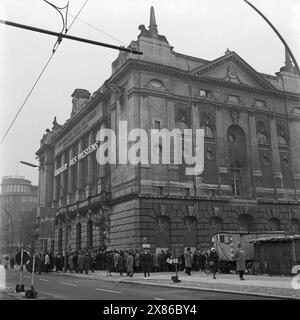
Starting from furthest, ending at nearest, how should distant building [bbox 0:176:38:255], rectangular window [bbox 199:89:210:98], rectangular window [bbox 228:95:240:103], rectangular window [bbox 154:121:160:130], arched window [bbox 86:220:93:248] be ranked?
distant building [bbox 0:176:38:255], arched window [bbox 86:220:93:248], rectangular window [bbox 228:95:240:103], rectangular window [bbox 199:89:210:98], rectangular window [bbox 154:121:160:130]

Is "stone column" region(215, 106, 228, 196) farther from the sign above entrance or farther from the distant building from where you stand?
the distant building

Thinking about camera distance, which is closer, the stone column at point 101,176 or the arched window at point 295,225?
the stone column at point 101,176

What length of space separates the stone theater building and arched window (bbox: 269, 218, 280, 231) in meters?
0.09

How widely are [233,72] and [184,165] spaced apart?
36.0 ft

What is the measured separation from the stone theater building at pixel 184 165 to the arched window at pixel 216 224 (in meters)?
0.09

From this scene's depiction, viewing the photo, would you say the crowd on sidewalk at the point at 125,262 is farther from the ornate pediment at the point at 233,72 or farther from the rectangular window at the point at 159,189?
the ornate pediment at the point at 233,72

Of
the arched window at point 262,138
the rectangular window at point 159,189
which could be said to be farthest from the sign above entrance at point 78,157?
the arched window at point 262,138

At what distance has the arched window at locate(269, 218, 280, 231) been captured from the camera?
3866 centimetres

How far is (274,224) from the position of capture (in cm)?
3894

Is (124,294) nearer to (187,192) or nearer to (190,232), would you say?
(190,232)

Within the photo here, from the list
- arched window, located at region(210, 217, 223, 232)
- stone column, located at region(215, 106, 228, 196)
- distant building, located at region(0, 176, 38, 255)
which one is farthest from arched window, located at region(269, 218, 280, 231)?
distant building, located at region(0, 176, 38, 255)

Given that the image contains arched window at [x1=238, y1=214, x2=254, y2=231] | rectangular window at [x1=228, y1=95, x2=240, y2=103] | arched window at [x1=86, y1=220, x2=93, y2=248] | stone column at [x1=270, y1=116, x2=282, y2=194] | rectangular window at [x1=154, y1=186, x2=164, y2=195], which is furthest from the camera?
arched window at [x1=86, y1=220, x2=93, y2=248]

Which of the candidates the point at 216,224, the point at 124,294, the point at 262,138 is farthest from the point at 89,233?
the point at 124,294

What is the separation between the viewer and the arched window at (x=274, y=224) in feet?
127
